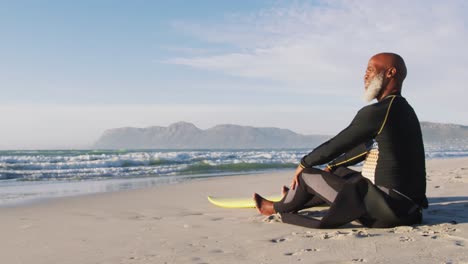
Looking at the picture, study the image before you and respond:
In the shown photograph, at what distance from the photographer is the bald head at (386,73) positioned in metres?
3.44

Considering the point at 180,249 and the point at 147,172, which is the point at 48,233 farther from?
the point at 147,172

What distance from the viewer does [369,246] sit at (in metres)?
3.00

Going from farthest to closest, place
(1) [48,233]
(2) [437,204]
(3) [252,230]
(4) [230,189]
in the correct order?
(4) [230,189], (2) [437,204], (1) [48,233], (3) [252,230]

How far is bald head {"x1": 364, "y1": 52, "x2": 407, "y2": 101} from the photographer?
11.3 ft

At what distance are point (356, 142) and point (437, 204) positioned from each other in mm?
2003

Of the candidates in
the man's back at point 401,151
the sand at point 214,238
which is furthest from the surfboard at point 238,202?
the man's back at point 401,151

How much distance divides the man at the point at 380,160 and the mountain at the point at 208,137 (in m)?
95.8

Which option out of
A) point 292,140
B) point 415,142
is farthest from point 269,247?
point 292,140

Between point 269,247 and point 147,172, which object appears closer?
point 269,247

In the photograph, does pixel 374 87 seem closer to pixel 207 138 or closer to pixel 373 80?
pixel 373 80

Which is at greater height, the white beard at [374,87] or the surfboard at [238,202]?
the white beard at [374,87]

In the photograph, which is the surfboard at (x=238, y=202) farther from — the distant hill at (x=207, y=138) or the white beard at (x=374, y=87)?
the distant hill at (x=207, y=138)

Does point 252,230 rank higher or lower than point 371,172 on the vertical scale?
lower

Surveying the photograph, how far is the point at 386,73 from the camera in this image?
3.44 m
